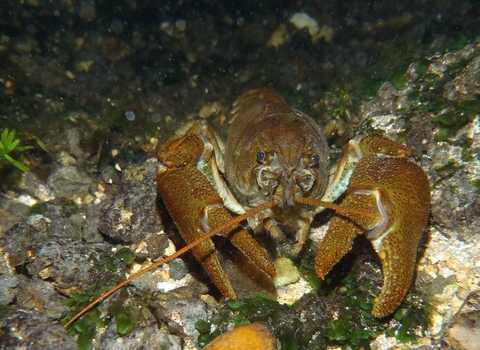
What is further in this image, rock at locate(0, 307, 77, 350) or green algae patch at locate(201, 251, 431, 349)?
green algae patch at locate(201, 251, 431, 349)

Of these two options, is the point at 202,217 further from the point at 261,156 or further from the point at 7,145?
the point at 7,145

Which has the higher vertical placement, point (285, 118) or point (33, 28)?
point (33, 28)

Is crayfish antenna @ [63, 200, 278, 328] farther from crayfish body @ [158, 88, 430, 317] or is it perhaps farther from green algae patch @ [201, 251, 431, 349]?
green algae patch @ [201, 251, 431, 349]

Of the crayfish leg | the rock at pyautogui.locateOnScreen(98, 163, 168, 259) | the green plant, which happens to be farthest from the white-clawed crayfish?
the green plant

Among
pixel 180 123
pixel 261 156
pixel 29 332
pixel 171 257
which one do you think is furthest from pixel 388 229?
pixel 180 123

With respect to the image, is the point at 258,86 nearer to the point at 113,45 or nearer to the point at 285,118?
the point at 285,118

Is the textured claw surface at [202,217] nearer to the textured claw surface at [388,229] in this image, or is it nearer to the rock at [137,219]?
the textured claw surface at [388,229]

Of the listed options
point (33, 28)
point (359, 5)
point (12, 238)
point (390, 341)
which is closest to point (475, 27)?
point (359, 5)
